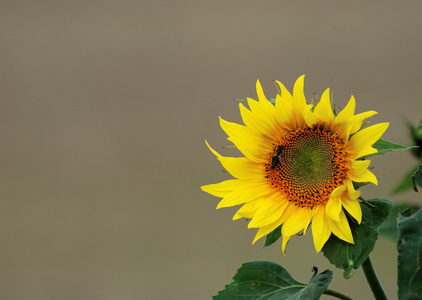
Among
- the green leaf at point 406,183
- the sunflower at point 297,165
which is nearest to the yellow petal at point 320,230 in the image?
the sunflower at point 297,165

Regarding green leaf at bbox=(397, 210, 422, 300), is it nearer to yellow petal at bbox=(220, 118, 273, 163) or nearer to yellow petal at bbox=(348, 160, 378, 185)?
yellow petal at bbox=(348, 160, 378, 185)

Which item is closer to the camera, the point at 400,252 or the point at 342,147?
the point at 400,252

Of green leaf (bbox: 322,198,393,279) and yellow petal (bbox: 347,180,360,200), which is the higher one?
yellow petal (bbox: 347,180,360,200)

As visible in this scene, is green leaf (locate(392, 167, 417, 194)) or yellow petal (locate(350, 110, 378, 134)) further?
green leaf (locate(392, 167, 417, 194))

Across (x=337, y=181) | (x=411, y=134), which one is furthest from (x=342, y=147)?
(x=411, y=134)

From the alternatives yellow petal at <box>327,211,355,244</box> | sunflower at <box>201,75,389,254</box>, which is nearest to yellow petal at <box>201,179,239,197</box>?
sunflower at <box>201,75,389,254</box>

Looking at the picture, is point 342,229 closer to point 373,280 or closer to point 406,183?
point 373,280

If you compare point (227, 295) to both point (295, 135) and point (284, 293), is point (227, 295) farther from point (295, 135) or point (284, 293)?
point (295, 135)

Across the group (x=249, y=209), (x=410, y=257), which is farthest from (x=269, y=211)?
(x=410, y=257)
